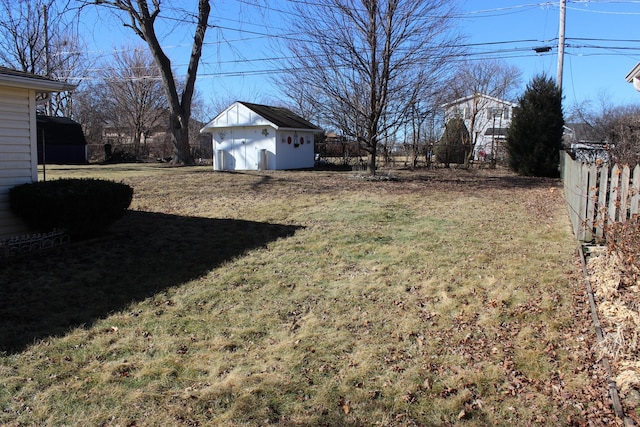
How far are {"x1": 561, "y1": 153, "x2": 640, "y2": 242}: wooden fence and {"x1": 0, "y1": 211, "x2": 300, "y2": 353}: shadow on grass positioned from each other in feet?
13.9

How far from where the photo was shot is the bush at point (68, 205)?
6.36m

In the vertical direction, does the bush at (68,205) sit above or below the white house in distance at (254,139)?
below

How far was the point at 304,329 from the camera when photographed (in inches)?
165

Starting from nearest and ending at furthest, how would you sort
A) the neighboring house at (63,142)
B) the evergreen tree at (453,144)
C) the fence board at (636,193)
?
the fence board at (636,193), the evergreen tree at (453,144), the neighboring house at (63,142)

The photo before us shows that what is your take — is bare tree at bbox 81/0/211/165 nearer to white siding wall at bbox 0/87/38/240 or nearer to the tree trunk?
the tree trunk

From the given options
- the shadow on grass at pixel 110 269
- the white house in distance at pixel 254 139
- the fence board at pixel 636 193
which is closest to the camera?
the shadow on grass at pixel 110 269

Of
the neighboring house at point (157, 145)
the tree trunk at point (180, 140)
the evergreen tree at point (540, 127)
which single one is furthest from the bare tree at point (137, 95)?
the evergreen tree at point (540, 127)

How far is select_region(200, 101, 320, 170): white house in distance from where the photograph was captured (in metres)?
21.4

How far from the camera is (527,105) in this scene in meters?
18.6

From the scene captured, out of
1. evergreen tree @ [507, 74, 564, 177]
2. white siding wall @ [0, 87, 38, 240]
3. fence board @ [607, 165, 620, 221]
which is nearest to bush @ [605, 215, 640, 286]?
fence board @ [607, 165, 620, 221]

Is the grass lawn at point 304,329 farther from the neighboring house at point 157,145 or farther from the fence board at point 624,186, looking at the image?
the neighboring house at point 157,145

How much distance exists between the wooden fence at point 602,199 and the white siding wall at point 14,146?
736cm

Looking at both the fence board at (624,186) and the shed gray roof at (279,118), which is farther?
the shed gray roof at (279,118)

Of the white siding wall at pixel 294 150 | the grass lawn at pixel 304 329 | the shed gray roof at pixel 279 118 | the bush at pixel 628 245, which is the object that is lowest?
the grass lawn at pixel 304 329
